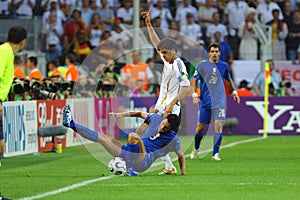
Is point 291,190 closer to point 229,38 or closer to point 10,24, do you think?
point 10,24

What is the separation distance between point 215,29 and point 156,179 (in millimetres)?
18464

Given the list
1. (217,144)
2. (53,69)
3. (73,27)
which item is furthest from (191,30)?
(217,144)

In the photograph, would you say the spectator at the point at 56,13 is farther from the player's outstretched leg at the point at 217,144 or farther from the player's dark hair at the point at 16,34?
the player's dark hair at the point at 16,34

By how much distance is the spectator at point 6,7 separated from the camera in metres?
30.8

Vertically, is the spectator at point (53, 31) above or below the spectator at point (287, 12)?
below

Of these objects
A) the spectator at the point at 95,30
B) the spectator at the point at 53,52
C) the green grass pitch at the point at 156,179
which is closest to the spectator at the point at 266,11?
the spectator at the point at 95,30

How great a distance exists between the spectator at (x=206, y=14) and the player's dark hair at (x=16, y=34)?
20111mm

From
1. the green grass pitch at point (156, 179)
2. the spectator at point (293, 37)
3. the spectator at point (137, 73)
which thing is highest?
the spectator at point (293, 37)

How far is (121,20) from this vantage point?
33469 millimetres

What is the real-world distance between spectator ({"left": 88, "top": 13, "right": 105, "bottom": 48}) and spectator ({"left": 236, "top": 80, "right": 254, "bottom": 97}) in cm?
485

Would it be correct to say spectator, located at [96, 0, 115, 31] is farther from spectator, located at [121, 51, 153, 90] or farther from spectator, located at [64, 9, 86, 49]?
spectator, located at [121, 51, 153, 90]

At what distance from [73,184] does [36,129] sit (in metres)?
8.09

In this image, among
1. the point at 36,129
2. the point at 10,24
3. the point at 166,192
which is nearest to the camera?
the point at 166,192

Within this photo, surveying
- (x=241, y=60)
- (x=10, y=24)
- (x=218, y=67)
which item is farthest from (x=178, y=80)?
(x=241, y=60)
